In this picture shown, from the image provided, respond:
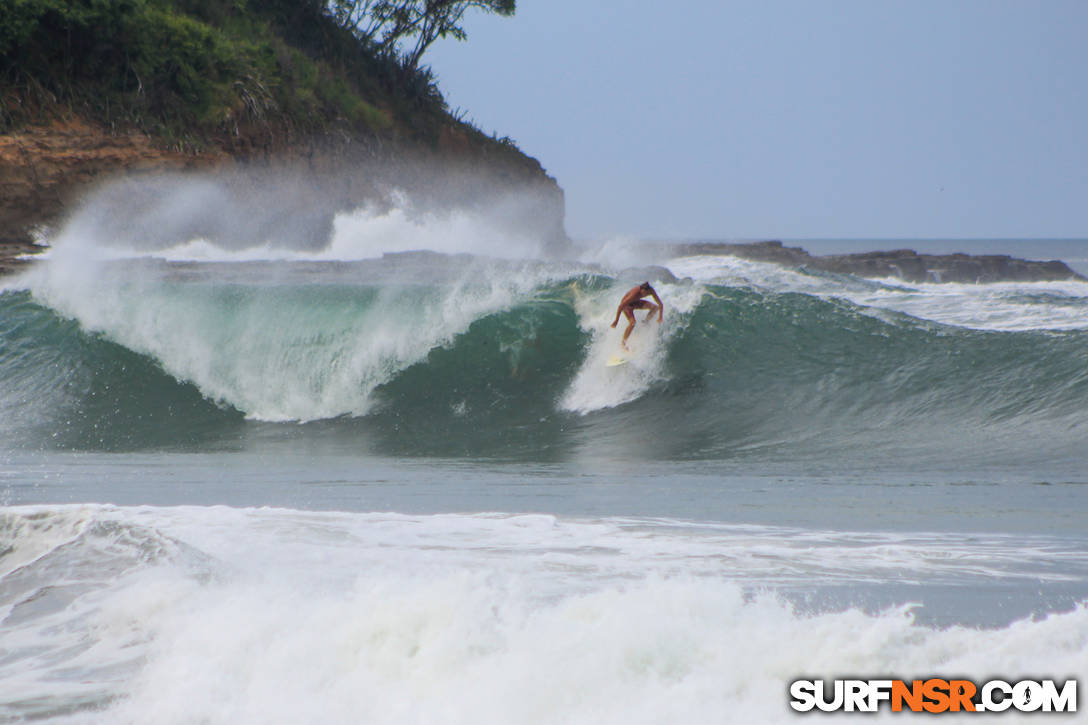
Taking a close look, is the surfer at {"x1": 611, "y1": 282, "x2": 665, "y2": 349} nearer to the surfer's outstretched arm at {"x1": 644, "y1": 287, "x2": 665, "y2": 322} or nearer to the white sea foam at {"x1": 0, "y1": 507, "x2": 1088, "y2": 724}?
the surfer's outstretched arm at {"x1": 644, "y1": 287, "x2": 665, "y2": 322}

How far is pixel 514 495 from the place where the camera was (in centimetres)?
676

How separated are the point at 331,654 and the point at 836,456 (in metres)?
5.97

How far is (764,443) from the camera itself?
9336mm

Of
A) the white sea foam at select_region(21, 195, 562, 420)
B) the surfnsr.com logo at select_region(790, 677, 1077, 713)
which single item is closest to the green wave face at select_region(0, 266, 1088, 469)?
the white sea foam at select_region(21, 195, 562, 420)

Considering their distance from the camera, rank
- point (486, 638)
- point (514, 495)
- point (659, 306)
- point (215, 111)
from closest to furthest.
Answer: point (486, 638)
point (514, 495)
point (659, 306)
point (215, 111)

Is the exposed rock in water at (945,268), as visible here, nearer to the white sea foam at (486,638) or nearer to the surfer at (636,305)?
the surfer at (636,305)

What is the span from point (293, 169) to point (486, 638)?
2380cm

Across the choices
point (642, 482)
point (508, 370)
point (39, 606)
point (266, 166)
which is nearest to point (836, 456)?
point (642, 482)

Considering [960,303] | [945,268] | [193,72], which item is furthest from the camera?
[945,268]

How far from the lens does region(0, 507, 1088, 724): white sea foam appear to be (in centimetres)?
311

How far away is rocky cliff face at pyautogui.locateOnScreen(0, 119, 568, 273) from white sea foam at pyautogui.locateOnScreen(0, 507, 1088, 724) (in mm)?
13888

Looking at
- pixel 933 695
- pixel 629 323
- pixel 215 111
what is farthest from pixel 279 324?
pixel 215 111

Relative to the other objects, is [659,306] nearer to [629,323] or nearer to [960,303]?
[629,323]

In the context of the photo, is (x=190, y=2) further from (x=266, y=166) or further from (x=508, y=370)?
(x=508, y=370)
